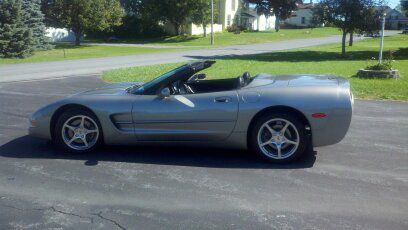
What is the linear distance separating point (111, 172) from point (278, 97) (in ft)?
6.75

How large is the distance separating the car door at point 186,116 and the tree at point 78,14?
38413mm

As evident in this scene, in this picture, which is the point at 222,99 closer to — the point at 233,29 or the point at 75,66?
the point at 75,66

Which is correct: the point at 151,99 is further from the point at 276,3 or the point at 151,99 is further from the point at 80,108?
the point at 276,3

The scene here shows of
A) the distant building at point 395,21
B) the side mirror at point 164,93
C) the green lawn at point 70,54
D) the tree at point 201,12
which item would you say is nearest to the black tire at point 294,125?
the side mirror at point 164,93

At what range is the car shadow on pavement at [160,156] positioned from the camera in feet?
18.2

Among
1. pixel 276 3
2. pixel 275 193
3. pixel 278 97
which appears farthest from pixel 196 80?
pixel 276 3

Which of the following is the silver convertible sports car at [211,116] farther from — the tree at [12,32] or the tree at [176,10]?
the tree at [176,10]

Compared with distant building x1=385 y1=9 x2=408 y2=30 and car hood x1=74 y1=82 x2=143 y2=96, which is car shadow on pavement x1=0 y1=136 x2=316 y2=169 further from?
distant building x1=385 y1=9 x2=408 y2=30

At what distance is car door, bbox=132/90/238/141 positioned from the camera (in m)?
5.54

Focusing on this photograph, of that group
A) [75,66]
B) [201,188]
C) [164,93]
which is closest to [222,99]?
[164,93]

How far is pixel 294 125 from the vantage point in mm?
5422

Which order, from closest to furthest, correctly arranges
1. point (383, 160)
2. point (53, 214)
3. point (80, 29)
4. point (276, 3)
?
point (53, 214) → point (383, 160) → point (80, 29) → point (276, 3)

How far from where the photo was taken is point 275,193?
455cm

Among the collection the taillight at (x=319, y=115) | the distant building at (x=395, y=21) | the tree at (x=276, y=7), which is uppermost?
the tree at (x=276, y=7)
